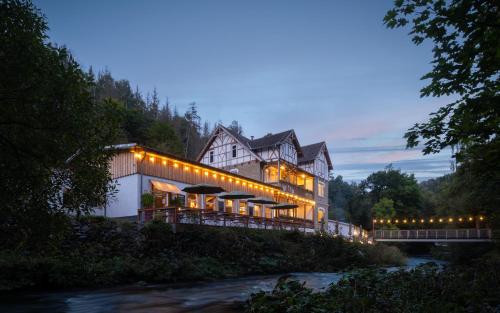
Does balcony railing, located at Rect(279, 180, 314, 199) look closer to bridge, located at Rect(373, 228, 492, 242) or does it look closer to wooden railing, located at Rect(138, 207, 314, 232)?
bridge, located at Rect(373, 228, 492, 242)

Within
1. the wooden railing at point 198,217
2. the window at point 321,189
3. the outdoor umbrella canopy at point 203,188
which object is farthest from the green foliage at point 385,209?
the outdoor umbrella canopy at point 203,188

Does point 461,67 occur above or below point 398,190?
above

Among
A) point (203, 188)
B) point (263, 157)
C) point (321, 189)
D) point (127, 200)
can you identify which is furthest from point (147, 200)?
point (321, 189)

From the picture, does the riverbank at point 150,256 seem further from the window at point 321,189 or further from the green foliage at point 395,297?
the window at point 321,189

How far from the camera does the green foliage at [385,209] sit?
68.8m

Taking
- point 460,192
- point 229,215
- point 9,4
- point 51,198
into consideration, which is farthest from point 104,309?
point 460,192

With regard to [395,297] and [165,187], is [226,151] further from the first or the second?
[395,297]

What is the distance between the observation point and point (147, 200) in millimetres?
26984

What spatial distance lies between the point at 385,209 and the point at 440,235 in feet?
69.6

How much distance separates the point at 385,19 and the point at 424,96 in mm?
1949

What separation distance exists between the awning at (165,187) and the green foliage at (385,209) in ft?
156

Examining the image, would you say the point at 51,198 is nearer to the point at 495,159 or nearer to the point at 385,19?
the point at 385,19

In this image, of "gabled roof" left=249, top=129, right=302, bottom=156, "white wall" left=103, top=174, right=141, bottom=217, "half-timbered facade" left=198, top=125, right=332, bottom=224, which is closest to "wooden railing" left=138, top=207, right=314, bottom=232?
"white wall" left=103, top=174, right=141, bottom=217

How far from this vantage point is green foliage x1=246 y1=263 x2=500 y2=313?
784 centimetres
